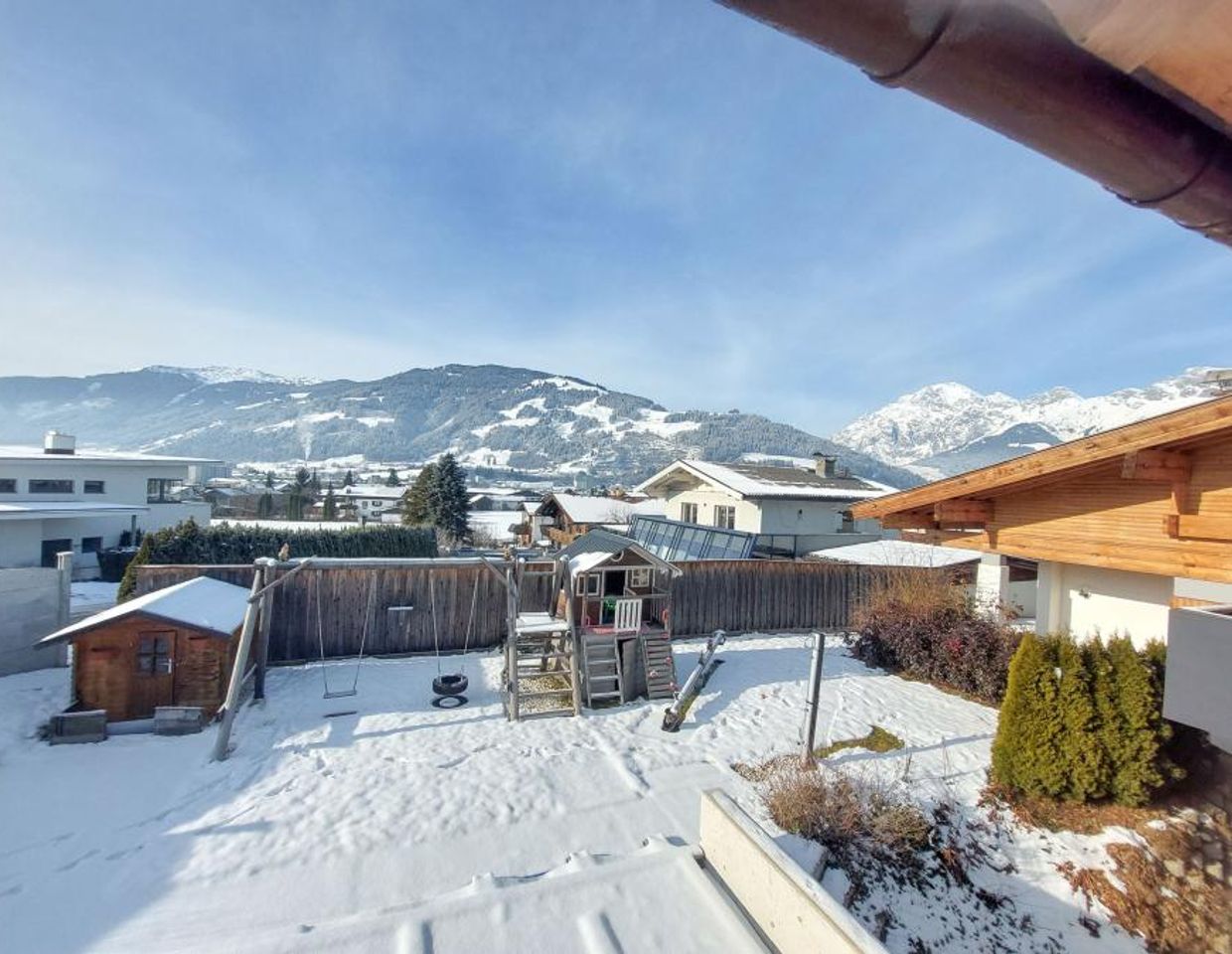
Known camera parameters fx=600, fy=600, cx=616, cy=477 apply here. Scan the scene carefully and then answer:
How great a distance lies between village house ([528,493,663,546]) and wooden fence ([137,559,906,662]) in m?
11.5

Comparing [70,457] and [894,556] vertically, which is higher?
[70,457]

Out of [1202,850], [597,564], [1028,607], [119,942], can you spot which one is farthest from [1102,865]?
[1028,607]

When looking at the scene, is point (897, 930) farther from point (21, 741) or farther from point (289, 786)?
point (21, 741)

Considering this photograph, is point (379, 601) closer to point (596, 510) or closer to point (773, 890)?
point (773, 890)

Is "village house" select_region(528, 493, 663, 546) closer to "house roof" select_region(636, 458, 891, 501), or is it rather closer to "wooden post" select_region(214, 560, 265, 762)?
"house roof" select_region(636, 458, 891, 501)

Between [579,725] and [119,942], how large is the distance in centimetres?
626

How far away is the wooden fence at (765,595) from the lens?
16156 millimetres

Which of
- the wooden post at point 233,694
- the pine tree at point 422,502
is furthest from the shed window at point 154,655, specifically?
the pine tree at point 422,502

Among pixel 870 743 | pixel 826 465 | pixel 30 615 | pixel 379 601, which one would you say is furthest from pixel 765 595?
pixel 30 615

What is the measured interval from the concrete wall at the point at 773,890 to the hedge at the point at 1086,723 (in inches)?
179

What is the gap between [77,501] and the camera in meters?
26.4

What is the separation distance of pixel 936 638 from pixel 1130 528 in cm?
855

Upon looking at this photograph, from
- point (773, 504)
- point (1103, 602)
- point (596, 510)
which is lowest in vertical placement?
point (596, 510)

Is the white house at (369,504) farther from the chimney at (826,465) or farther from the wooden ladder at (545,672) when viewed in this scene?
the wooden ladder at (545,672)
